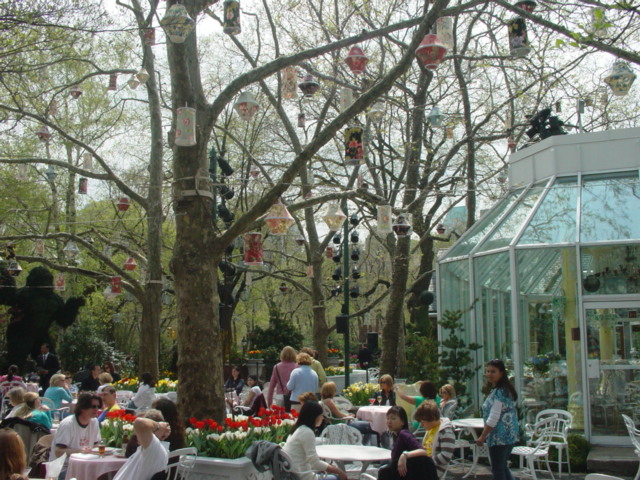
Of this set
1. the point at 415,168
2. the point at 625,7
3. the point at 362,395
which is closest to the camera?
the point at 625,7

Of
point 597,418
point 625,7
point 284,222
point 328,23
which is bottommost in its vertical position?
point 597,418

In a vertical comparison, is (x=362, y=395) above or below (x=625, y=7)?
below

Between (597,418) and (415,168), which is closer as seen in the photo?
(597,418)

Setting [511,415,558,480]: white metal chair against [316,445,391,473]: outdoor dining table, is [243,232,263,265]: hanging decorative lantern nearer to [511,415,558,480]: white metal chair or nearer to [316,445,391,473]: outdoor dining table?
[316,445,391,473]: outdoor dining table

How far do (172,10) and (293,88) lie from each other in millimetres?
2441

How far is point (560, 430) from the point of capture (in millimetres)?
10023

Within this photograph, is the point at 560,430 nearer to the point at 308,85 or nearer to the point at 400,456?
the point at 400,456

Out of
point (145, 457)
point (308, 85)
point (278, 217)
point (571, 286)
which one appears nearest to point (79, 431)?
point (145, 457)

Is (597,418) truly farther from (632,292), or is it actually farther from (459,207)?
(459,207)

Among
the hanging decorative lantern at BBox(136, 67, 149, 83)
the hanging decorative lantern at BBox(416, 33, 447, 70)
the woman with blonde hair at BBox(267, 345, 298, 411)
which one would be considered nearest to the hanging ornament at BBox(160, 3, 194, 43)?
the hanging decorative lantern at BBox(416, 33, 447, 70)

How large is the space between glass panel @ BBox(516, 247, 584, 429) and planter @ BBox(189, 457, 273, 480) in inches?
205

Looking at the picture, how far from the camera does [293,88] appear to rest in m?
9.26

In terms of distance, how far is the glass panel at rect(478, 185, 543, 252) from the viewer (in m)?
11.1

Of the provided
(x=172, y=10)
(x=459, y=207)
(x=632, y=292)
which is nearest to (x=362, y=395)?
A: (x=632, y=292)
